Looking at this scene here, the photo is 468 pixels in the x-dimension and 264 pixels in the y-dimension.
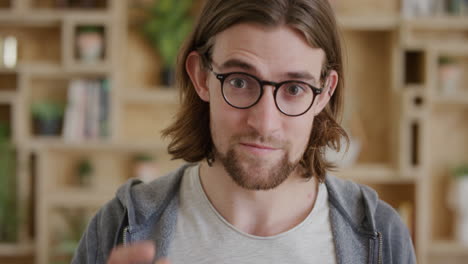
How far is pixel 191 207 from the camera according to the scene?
1.37 meters

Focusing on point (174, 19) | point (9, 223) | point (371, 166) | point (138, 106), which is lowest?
point (9, 223)

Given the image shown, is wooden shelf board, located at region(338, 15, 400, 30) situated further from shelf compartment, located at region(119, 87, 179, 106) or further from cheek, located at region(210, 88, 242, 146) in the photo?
cheek, located at region(210, 88, 242, 146)

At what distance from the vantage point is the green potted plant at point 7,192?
321 cm

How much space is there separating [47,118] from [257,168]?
2254 mm

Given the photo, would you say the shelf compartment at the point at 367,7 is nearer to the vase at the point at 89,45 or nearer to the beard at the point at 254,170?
the vase at the point at 89,45

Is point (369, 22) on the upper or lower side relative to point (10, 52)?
upper

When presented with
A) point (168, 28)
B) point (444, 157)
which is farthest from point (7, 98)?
point (444, 157)

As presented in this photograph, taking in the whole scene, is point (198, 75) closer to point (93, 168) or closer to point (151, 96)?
point (151, 96)

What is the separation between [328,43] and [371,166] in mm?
2116

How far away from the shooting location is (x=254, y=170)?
4.10ft

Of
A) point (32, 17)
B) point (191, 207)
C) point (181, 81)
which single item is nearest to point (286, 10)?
point (181, 81)

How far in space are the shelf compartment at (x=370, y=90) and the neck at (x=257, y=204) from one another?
214cm

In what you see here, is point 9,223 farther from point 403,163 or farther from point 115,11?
point 403,163

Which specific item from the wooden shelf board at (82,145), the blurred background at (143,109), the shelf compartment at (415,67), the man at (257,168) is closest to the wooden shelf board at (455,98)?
the blurred background at (143,109)
